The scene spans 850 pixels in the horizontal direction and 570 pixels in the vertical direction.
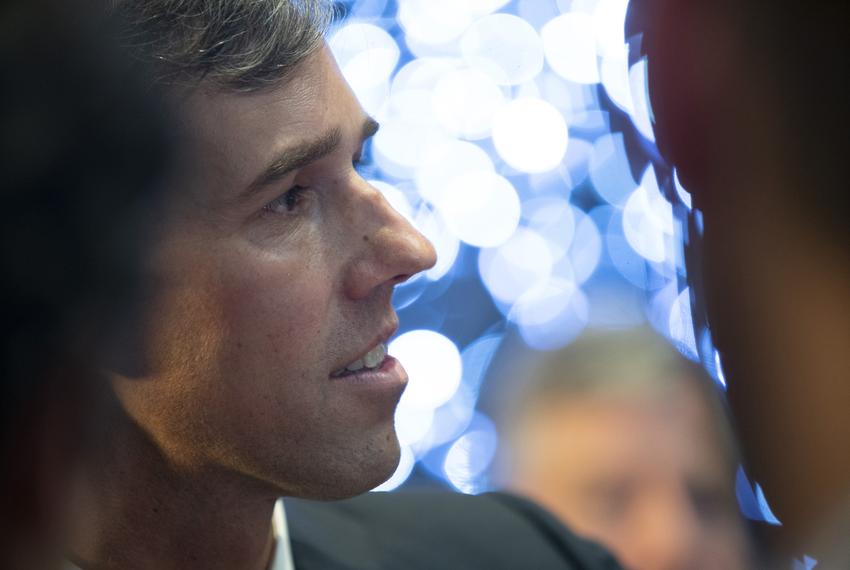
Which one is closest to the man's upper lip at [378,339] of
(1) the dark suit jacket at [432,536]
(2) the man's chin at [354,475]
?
(2) the man's chin at [354,475]

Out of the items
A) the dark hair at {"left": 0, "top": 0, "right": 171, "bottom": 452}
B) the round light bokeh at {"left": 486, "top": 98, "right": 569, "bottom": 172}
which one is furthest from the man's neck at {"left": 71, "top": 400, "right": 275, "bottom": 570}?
the round light bokeh at {"left": 486, "top": 98, "right": 569, "bottom": 172}

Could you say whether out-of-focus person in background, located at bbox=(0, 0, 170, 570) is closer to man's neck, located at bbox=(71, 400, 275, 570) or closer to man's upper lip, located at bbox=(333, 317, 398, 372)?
man's neck, located at bbox=(71, 400, 275, 570)

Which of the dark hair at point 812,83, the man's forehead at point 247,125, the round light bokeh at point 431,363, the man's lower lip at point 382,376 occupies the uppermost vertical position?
the dark hair at point 812,83

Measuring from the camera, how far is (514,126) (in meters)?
3.10

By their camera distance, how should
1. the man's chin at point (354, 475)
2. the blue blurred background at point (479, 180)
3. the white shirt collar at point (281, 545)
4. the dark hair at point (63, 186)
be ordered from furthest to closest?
the blue blurred background at point (479, 180) < the white shirt collar at point (281, 545) < the man's chin at point (354, 475) < the dark hair at point (63, 186)

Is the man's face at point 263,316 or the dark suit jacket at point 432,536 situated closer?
the man's face at point 263,316

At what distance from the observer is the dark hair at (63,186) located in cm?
113

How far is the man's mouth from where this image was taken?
128 centimetres

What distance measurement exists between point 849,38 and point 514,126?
2514 millimetres

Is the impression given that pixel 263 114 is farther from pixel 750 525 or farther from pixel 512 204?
pixel 512 204

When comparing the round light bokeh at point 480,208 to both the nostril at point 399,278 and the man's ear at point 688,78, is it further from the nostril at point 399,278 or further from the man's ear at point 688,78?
the man's ear at point 688,78

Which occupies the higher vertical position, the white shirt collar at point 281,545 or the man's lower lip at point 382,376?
the man's lower lip at point 382,376

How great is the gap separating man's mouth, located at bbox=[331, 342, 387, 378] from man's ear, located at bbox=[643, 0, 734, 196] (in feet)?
2.35

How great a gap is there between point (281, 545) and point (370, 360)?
32 cm
